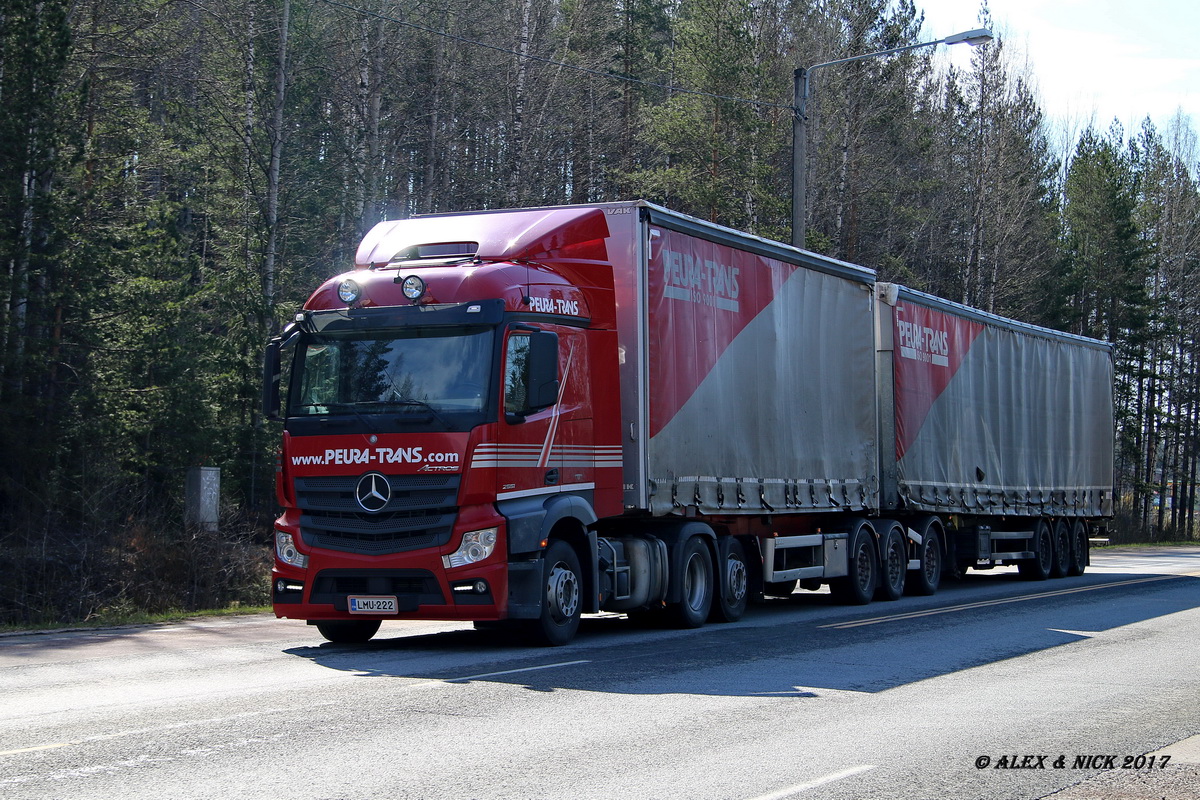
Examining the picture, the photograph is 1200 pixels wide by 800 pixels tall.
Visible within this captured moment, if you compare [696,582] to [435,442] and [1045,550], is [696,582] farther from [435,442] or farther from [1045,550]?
[1045,550]

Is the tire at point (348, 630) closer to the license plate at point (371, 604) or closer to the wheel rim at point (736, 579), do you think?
the license plate at point (371, 604)

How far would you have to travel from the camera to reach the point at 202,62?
3042cm

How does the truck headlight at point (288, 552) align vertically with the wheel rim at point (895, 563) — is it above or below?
above

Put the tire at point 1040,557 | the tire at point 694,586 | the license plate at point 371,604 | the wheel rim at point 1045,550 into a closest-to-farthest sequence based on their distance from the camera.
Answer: the license plate at point 371,604
the tire at point 694,586
the tire at point 1040,557
the wheel rim at point 1045,550

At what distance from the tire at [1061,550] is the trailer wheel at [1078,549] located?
178mm

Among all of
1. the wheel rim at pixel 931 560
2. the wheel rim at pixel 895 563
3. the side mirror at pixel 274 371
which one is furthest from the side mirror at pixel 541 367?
the wheel rim at pixel 931 560

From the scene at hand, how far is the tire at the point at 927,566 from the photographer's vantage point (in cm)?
1966

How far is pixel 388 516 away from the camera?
1139 centimetres

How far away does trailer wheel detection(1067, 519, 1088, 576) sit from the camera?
25453 millimetres

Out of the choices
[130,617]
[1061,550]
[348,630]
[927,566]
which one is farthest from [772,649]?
[1061,550]

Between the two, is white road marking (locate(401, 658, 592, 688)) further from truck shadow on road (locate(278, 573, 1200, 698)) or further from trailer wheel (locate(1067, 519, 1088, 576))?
trailer wheel (locate(1067, 519, 1088, 576))

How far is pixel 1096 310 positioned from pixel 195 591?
5335 cm

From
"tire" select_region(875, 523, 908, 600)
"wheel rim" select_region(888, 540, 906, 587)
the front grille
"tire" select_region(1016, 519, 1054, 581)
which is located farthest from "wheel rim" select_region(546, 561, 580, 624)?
"tire" select_region(1016, 519, 1054, 581)

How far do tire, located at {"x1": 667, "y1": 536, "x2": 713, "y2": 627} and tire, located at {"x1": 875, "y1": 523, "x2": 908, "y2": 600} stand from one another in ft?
15.4
